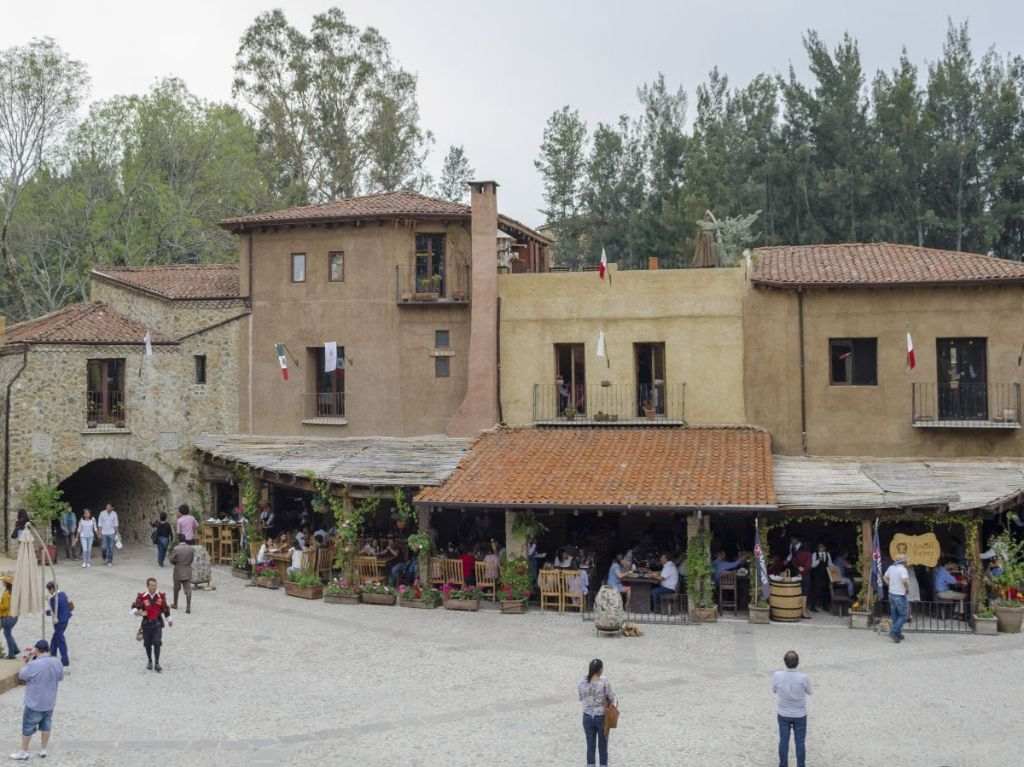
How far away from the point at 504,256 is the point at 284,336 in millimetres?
6554

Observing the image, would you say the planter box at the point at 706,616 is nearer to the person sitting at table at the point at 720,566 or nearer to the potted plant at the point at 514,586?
the person sitting at table at the point at 720,566

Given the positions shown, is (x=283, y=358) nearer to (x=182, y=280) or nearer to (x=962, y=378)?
(x=182, y=280)

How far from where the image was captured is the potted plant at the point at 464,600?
76.5 feet

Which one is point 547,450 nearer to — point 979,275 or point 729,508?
point 729,508

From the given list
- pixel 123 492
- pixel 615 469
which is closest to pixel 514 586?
pixel 615 469

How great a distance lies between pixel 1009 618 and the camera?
68.1ft

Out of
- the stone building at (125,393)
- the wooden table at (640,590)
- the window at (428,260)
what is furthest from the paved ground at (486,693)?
the window at (428,260)

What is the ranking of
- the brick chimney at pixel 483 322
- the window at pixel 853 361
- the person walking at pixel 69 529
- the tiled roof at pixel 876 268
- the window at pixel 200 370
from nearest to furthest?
the tiled roof at pixel 876 268 → the window at pixel 853 361 → the brick chimney at pixel 483 322 → the person walking at pixel 69 529 → the window at pixel 200 370

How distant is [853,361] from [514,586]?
9.93m

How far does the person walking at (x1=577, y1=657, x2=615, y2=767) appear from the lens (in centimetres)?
1281

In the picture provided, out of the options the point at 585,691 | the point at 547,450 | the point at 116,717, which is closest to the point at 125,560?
the point at 547,450

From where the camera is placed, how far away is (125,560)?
97.4ft

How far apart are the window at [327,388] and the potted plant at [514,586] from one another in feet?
28.0

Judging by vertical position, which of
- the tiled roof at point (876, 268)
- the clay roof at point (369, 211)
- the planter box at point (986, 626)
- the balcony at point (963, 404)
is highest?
the clay roof at point (369, 211)
